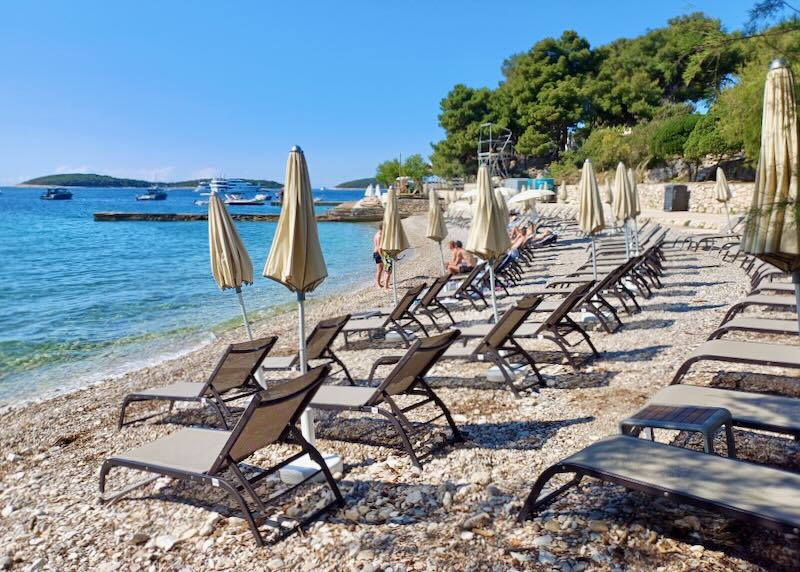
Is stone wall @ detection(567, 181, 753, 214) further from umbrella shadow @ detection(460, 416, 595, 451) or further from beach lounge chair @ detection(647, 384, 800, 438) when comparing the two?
beach lounge chair @ detection(647, 384, 800, 438)

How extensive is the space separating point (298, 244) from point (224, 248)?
6.14 feet

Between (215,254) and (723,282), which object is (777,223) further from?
(723,282)

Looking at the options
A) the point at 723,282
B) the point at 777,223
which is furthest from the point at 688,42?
the point at 723,282

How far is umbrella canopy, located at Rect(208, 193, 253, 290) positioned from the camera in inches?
230

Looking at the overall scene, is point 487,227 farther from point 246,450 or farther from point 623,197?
point 623,197

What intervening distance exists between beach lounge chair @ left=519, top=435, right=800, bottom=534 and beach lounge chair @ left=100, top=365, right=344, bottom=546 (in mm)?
1324

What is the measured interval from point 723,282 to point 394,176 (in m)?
92.1

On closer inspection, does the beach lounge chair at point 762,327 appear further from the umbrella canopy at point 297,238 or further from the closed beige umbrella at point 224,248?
the closed beige umbrella at point 224,248

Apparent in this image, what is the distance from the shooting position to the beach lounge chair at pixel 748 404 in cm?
320

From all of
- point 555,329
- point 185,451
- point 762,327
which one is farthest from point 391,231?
point 185,451

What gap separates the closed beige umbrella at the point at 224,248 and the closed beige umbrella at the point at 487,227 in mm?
2391

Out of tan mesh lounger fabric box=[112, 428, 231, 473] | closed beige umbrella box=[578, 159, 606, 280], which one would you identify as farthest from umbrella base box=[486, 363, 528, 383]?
closed beige umbrella box=[578, 159, 606, 280]

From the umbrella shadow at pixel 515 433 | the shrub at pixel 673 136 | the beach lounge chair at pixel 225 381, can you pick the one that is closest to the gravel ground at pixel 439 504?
the umbrella shadow at pixel 515 433

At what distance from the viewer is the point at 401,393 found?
4.39 meters
